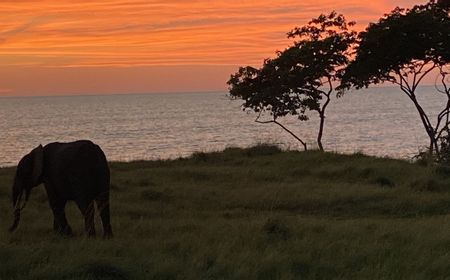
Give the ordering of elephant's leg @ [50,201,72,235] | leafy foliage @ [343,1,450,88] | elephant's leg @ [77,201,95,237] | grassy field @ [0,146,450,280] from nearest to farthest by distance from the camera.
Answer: grassy field @ [0,146,450,280], elephant's leg @ [77,201,95,237], elephant's leg @ [50,201,72,235], leafy foliage @ [343,1,450,88]

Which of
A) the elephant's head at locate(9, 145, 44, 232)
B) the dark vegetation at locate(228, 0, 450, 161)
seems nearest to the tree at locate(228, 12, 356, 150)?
the dark vegetation at locate(228, 0, 450, 161)

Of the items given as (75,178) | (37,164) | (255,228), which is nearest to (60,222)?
(75,178)

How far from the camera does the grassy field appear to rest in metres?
7.49

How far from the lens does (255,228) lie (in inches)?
400

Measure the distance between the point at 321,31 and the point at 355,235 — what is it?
1763cm

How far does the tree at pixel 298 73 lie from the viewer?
83.8 feet

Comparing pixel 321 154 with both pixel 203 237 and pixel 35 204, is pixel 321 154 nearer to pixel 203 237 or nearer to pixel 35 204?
pixel 35 204

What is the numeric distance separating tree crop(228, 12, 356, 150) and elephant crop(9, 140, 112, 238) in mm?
16719

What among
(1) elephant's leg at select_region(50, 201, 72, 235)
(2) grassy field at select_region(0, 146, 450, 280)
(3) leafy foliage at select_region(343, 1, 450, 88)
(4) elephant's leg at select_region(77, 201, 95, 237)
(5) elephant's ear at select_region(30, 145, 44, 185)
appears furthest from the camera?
(3) leafy foliage at select_region(343, 1, 450, 88)

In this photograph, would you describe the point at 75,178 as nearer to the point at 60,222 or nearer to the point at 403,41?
the point at 60,222

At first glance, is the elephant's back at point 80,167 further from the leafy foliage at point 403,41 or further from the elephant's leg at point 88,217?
the leafy foliage at point 403,41

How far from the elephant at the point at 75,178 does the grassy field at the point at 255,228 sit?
1.14ft

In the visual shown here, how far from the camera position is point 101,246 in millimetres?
8242

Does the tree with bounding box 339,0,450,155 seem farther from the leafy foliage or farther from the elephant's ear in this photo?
the elephant's ear
